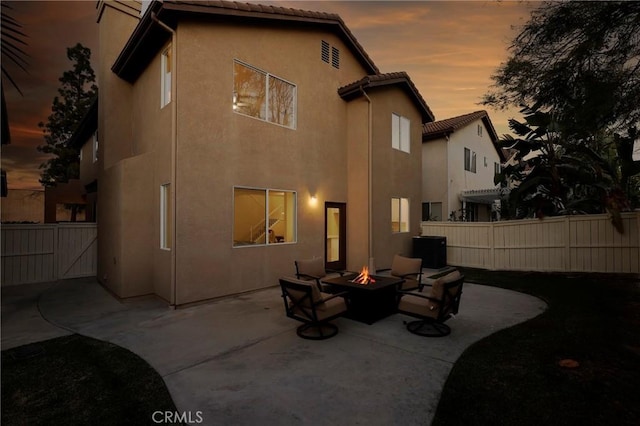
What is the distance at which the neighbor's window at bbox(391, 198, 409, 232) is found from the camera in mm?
12258

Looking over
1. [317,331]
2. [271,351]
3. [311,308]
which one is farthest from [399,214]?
[271,351]

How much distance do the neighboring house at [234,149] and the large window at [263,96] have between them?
4 centimetres

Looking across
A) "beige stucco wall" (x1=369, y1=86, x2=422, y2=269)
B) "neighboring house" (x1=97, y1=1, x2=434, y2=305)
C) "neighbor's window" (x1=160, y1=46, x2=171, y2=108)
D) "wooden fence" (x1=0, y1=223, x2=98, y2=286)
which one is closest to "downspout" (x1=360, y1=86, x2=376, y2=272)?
"neighboring house" (x1=97, y1=1, x2=434, y2=305)

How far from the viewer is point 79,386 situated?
12.1ft

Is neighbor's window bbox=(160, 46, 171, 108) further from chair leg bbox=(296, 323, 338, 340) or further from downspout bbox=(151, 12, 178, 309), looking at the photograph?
chair leg bbox=(296, 323, 338, 340)

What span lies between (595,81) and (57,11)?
8.84 meters

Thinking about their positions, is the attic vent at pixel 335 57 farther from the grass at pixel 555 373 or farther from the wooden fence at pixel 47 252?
the wooden fence at pixel 47 252

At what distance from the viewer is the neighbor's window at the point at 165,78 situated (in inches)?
308

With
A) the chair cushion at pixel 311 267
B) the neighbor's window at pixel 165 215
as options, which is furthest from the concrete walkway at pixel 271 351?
Result: the neighbor's window at pixel 165 215

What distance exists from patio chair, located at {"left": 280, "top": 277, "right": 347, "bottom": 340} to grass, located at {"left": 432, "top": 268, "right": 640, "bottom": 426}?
2061 mm

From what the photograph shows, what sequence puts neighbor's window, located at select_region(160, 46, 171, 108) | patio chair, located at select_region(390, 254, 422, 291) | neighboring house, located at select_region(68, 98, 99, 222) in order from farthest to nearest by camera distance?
neighboring house, located at select_region(68, 98, 99, 222)
neighbor's window, located at select_region(160, 46, 171, 108)
patio chair, located at select_region(390, 254, 422, 291)

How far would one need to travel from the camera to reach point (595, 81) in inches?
221

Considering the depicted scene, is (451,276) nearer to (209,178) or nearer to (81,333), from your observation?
(209,178)

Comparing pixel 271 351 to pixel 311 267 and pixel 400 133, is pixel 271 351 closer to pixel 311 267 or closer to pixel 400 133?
pixel 311 267
